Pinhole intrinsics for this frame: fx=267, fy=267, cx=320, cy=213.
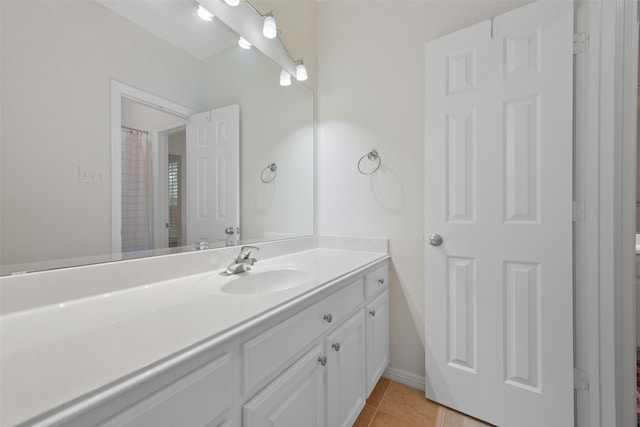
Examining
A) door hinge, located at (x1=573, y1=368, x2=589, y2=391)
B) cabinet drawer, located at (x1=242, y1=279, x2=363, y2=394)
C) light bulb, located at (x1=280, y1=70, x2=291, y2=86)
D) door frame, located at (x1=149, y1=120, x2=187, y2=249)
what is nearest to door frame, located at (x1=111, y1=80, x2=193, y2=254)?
door frame, located at (x1=149, y1=120, x2=187, y2=249)

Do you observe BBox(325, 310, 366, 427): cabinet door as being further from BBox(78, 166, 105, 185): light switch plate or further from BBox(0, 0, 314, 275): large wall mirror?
BBox(78, 166, 105, 185): light switch plate

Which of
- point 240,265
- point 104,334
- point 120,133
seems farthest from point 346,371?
point 120,133

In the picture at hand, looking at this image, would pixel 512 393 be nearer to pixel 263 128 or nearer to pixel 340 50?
pixel 263 128

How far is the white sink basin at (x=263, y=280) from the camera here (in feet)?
3.31

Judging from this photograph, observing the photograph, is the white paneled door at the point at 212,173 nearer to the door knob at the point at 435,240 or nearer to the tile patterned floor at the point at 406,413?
the door knob at the point at 435,240

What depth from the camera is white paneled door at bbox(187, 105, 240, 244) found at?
44.8 inches

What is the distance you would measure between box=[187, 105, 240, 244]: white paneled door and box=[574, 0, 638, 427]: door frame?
5.17 ft

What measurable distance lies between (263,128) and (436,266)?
4.09 ft

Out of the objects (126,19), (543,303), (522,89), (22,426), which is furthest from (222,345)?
(522,89)

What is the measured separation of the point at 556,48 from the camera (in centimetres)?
115

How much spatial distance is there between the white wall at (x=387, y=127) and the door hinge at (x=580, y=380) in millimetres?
655


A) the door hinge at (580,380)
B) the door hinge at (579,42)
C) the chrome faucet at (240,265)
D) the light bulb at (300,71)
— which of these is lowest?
the door hinge at (580,380)

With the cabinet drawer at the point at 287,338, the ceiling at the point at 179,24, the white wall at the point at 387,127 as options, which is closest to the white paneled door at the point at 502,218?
the white wall at the point at 387,127

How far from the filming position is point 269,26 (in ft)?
4.64
